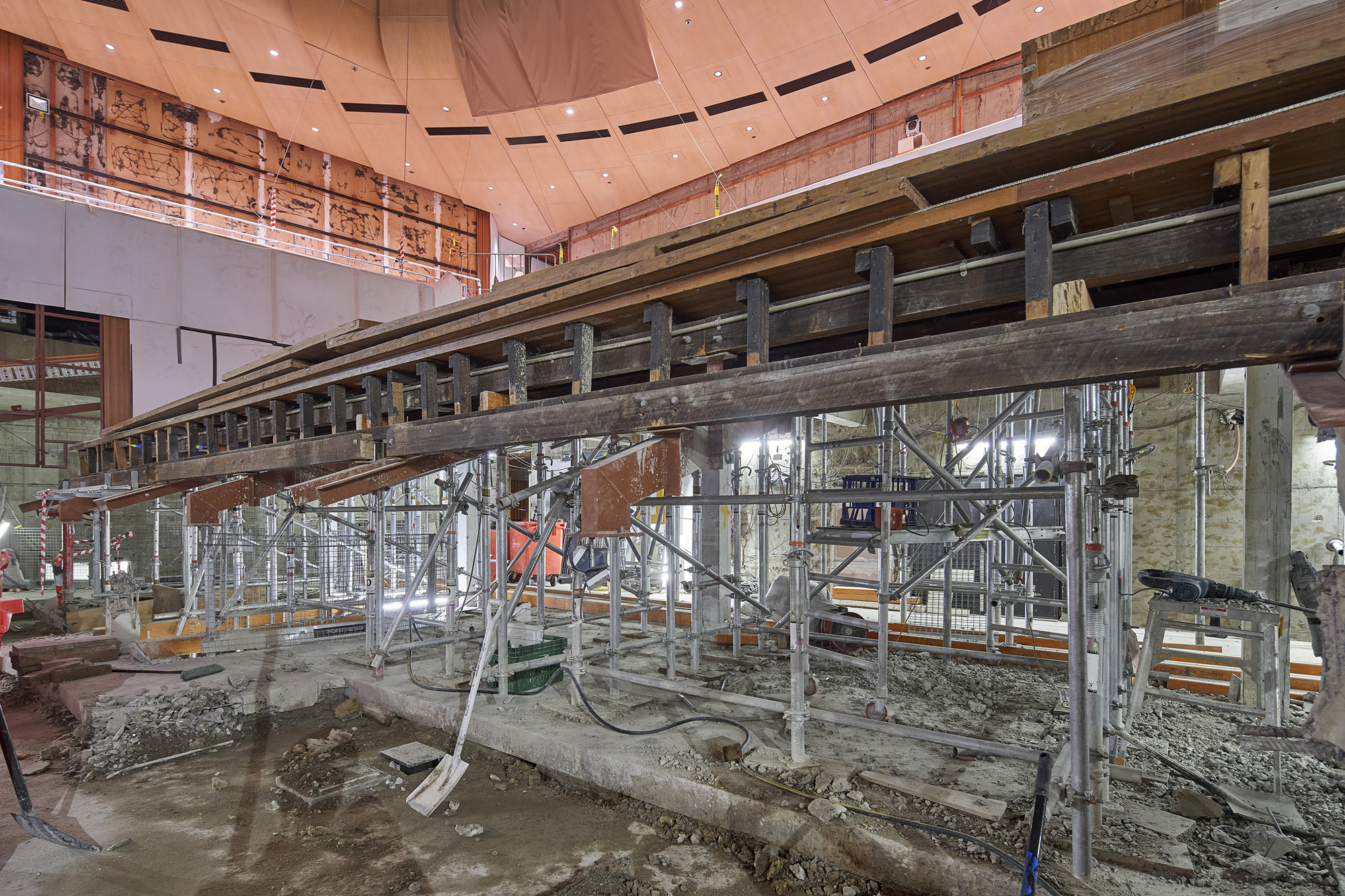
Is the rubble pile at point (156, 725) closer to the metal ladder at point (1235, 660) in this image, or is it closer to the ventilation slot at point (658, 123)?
the metal ladder at point (1235, 660)

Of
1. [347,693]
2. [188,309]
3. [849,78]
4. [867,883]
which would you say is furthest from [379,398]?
[849,78]

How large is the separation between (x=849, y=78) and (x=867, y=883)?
54.5ft

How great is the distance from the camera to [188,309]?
599 inches

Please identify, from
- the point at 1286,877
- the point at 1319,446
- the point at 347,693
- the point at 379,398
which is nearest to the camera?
the point at 1286,877

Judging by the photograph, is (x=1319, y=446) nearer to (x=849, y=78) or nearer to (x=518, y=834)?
(x=849, y=78)

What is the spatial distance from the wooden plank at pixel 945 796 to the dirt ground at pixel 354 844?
2.74 feet

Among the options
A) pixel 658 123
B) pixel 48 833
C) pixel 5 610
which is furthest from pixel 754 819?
pixel 658 123

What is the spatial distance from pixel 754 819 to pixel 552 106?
17931mm

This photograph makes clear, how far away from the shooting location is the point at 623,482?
390cm

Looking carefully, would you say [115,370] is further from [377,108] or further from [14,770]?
[14,770]

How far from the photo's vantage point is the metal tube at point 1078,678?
335 cm

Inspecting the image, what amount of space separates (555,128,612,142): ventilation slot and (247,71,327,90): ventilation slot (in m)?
6.52

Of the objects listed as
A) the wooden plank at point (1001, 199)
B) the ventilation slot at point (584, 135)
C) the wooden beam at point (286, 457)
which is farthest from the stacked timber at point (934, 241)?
the ventilation slot at point (584, 135)

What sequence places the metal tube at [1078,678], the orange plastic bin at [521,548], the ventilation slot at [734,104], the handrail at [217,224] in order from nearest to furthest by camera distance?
1. the metal tube at [1078,678]
2. the handrail at [217,224]
3. the orange plastic bin at [521,548]
4. the ventilation slot at [734,104]
